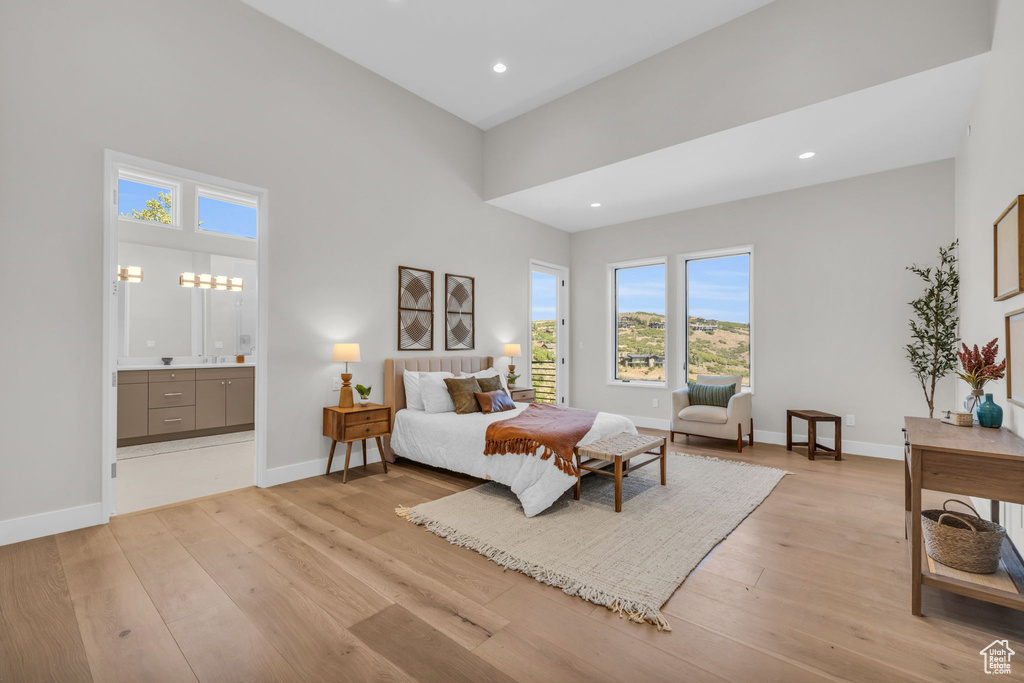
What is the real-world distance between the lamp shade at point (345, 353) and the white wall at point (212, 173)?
0.23 meters

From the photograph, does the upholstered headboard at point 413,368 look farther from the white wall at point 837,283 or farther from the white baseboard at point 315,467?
the white wall at point 837,283

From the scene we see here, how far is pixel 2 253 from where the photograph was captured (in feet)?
8.66

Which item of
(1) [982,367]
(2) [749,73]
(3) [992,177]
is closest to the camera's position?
(1) [982,367]

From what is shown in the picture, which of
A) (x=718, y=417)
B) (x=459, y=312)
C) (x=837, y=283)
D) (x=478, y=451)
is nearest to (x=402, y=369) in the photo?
(x=459, y=312)

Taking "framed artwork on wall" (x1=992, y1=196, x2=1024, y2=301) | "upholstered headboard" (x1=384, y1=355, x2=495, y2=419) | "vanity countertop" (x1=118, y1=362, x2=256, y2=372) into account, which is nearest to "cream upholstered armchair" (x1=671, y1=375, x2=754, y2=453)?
"upholstered headboard" (x1=384, y1=355, x2=495, y2=419)

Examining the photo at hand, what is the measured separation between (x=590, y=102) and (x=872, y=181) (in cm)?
307

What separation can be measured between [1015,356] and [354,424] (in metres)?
4.27

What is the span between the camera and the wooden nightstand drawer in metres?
3.88

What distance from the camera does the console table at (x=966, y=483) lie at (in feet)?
5.85

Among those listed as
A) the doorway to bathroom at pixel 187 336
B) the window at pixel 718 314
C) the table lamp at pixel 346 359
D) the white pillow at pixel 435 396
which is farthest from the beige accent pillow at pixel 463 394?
the window at pixel 718 314

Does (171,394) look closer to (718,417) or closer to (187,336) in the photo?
(187,336)

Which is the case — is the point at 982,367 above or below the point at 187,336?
below

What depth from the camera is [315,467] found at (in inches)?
160

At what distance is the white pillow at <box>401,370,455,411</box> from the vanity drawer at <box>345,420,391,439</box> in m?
0.41
